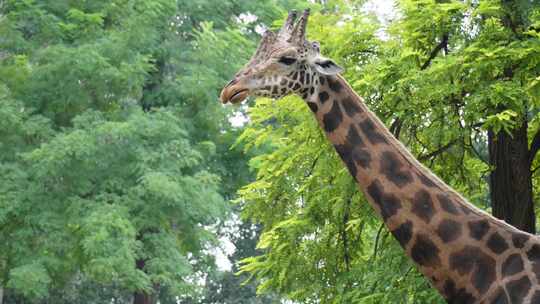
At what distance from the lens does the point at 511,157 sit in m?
11.1

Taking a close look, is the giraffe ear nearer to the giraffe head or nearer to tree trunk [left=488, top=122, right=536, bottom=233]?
the giraffe head

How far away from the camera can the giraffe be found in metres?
6.69

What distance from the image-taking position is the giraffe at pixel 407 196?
6688mm

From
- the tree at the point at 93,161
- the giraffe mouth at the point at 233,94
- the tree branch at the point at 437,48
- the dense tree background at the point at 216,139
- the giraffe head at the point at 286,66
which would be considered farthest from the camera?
the tree at the point at 93,161

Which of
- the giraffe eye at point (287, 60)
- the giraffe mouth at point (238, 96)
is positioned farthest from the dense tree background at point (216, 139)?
the giraffe mouth at point (238, 96)

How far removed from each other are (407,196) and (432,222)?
0.78 ft

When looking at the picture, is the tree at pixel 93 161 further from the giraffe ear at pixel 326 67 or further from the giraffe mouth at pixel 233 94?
the giraffe mouth at pixel 233 94

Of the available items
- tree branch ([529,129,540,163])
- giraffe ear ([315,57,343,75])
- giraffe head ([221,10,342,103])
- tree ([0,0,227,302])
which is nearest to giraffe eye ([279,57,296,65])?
giraffe head ([221,10,342,103])

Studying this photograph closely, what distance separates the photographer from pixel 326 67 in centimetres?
701

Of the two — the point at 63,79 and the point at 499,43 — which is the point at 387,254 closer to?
the point at 499,43

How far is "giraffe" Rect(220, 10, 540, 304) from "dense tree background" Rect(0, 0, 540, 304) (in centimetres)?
275

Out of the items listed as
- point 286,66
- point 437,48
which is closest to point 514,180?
point 437,48

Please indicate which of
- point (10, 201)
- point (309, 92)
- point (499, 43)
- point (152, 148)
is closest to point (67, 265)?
point (10, 201)

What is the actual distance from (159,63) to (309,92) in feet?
57.5
